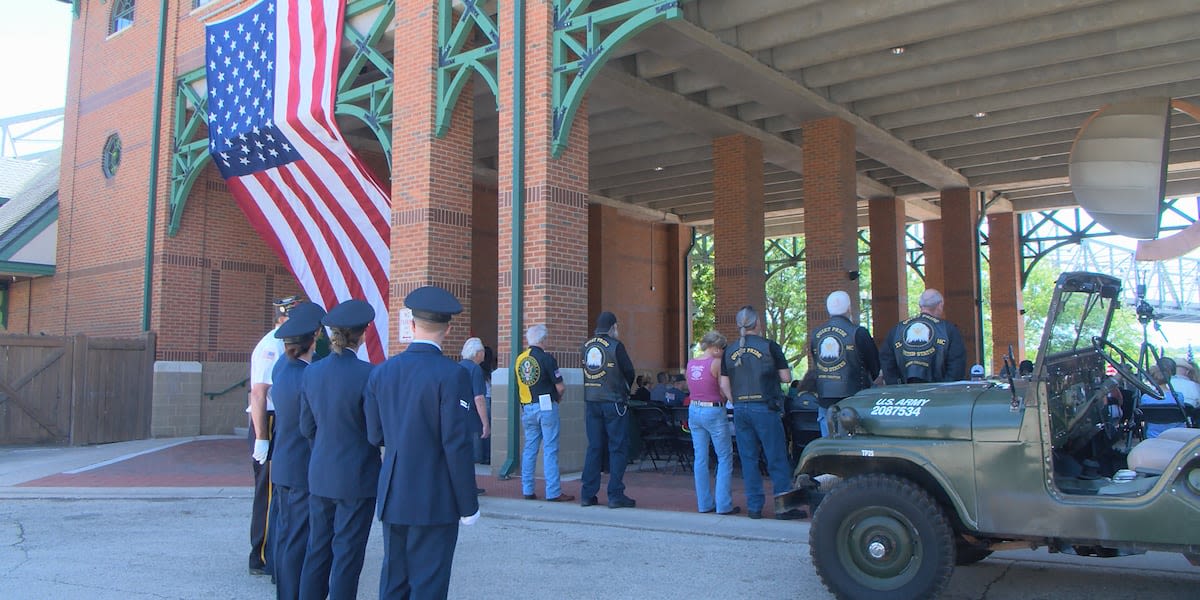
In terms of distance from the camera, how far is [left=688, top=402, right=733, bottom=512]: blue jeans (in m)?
A: 8.11

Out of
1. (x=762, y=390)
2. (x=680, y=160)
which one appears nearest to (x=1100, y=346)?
(x=762, y=390)

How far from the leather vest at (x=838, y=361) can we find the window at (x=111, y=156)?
1629 cm

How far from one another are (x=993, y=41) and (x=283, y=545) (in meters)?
12.8

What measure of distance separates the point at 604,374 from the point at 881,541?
3975mm

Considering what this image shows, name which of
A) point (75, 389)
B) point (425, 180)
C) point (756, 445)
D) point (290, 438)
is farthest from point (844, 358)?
point (75, 389)

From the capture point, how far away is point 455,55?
1239 centimetres

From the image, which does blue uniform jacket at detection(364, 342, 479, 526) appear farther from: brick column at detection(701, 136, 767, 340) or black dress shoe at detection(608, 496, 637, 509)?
brick column at detection(701, 136, 767, 340)

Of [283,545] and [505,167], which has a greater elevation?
[505,167]

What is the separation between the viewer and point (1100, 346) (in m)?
5.77

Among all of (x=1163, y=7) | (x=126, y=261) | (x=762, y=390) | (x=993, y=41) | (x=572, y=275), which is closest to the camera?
(x=762, y=390)

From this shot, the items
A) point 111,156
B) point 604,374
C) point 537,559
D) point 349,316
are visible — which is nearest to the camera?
point 349,316

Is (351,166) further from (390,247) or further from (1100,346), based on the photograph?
(1100,346)

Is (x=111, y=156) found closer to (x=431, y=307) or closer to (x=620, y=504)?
(x=620, y=504)

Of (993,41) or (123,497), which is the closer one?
(123,497)
